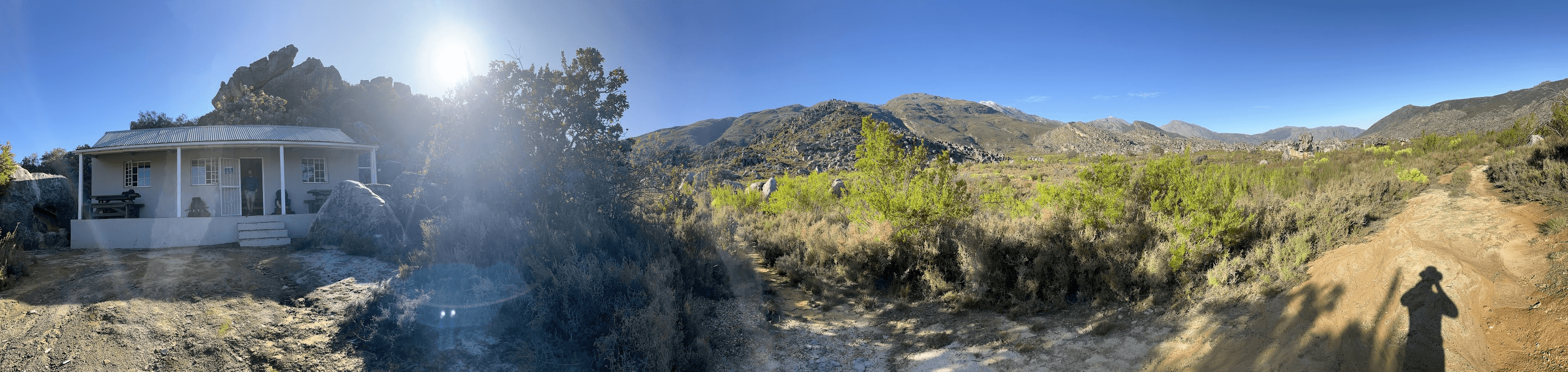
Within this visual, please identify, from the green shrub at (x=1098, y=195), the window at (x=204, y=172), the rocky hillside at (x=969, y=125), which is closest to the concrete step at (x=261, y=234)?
the window at (x=204, y=172)

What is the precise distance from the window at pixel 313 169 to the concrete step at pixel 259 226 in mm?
4324

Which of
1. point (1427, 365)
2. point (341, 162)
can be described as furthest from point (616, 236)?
point (341, 162)

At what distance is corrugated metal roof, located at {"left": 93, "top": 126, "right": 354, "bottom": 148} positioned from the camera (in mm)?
12211

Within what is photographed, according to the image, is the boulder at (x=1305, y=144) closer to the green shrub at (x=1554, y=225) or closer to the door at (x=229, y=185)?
the green shrub at (x=1554, y=225)

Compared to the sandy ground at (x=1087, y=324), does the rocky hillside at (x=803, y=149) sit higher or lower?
higher

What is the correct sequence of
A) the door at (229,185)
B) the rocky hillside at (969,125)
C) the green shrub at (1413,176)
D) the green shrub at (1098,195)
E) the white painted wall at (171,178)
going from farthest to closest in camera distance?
the rocky hillside at (969,125) < the door at (229,185) < the white painted wall at (171,178) < the green shrub at (1098,195) < the green shrub at (1413,176)

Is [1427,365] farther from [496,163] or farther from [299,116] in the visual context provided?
[299,116]

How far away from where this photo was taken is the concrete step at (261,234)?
385 inches

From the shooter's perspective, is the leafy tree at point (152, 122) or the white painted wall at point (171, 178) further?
the leafy tree at point (152, 122)

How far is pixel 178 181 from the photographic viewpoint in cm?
1198

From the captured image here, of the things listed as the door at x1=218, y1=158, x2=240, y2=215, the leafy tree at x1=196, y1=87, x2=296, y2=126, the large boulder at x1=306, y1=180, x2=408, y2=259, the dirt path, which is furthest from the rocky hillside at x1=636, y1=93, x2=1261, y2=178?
the leafy tree at x1=196, y1=87, x2=296, y2=126

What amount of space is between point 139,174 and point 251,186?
2711 mm

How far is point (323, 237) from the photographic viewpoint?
9016 millimetres

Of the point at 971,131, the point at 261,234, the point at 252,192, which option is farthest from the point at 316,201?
the point at 971,131
